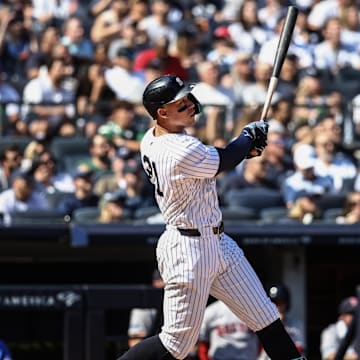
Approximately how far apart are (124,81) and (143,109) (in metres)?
0.64

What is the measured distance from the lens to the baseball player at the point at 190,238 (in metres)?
4.91

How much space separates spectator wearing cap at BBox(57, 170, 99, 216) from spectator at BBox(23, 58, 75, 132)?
111 cm

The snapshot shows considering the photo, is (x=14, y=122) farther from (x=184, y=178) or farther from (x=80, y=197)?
(x=184, y=178)

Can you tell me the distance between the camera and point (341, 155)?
10.1 metres

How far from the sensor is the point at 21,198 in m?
8.74

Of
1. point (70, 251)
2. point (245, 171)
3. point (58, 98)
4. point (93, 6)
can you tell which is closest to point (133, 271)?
point (70, 251)

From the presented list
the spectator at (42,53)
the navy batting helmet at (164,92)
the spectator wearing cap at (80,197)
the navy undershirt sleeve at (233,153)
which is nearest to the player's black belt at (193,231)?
the navy undershirt sleeve at (233,153)

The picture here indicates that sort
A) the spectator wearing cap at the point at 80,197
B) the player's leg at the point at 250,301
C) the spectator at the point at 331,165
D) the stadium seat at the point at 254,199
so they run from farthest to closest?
the spectator at the point at 331,165
the stadium seat at the point at 254,199
the spectator wearing cap at the point at 80,197
the player's leg at the point at 250,301

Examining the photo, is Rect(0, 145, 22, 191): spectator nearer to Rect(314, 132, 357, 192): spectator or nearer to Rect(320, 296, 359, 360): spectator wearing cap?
Rect(314, 132, 357, 192): spectator

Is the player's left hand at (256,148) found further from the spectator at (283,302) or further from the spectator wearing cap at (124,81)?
the spectator wearing cap at (124,81)

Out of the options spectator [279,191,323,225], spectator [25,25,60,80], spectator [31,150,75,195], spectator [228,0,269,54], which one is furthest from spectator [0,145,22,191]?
spectator [228,0,269,54]

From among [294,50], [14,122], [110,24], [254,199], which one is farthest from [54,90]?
[294,50]

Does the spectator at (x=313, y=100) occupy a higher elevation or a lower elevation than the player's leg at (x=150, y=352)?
higher

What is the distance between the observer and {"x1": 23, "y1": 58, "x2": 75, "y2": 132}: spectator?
9.93 m
